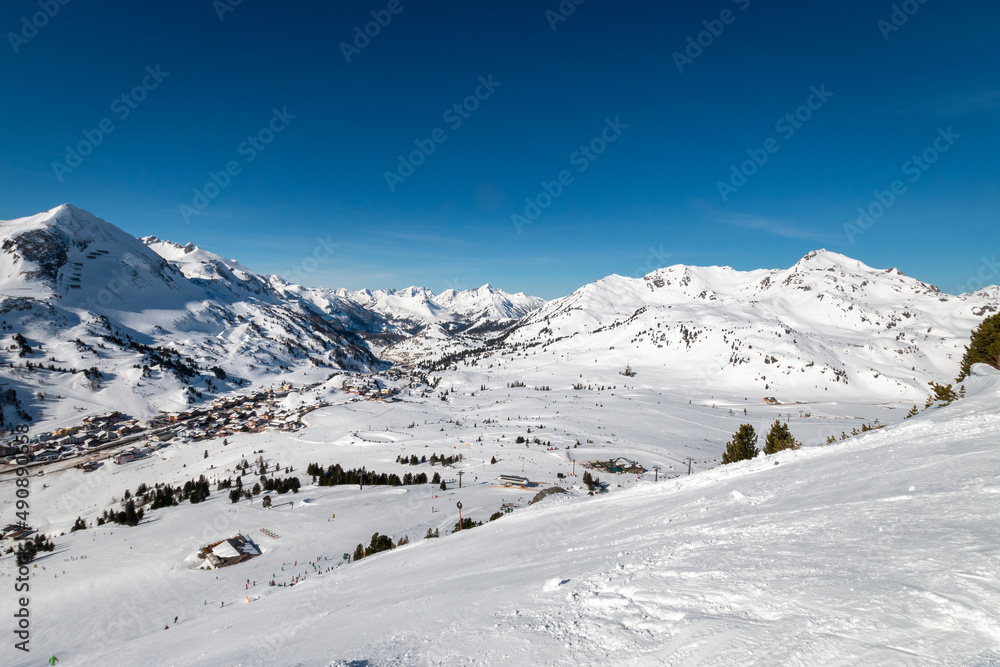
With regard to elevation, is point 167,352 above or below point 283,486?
above

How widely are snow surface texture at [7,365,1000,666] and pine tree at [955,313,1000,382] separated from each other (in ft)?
21.4

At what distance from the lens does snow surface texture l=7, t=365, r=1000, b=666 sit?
134 inches

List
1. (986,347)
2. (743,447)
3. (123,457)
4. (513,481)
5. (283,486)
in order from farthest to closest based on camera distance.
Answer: (123,457) < (283,486) < (513,481) < (743,447) < (986,347)

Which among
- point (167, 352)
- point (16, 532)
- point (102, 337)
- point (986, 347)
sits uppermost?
point (102, 337)

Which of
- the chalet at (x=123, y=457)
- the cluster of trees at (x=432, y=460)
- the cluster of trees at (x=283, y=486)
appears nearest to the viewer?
the cluster of trees at (x=283, y=486)

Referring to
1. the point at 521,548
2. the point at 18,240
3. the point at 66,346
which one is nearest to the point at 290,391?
the point at 66,346

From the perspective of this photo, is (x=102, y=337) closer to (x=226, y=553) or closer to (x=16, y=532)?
(x=16, y=532)

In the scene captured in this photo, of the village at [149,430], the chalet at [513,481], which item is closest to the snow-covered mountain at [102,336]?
the village at [149,430]

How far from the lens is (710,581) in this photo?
16.1 ft

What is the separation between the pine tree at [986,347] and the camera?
59.8 ft

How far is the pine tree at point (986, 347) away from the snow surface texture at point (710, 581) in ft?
21.4

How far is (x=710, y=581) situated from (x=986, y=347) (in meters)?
25.0

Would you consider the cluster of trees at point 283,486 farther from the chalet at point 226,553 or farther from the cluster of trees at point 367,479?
the chalet at point 226,553

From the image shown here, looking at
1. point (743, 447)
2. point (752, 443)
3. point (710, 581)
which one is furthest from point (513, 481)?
point (710, 581)
